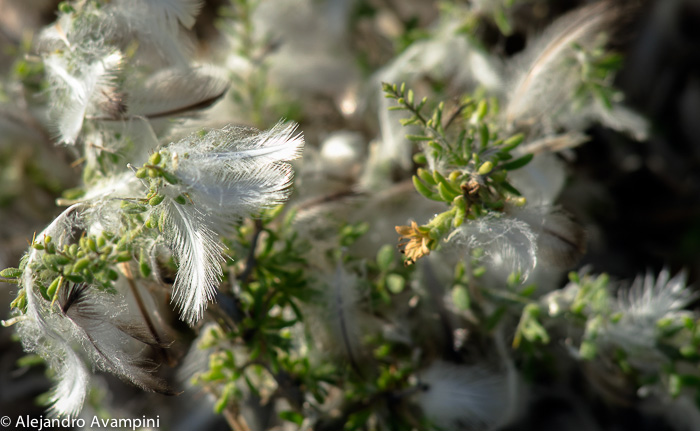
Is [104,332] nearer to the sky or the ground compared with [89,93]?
nearer to the ground

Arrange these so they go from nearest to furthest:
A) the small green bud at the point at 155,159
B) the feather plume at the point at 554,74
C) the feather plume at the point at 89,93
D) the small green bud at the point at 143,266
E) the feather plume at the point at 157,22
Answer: the small green bud at the point at 155,159, the small green bud at the point at 143,266, the feather plume at the point at 89,93, the feather plume at the point at 157,22, the feather plume at the point at 554,74

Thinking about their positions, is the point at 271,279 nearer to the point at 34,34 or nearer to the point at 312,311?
the point at 312,311

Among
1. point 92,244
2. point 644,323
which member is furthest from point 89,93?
point 644,323

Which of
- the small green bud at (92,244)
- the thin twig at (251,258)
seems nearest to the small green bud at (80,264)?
the small green bud at (92,244)

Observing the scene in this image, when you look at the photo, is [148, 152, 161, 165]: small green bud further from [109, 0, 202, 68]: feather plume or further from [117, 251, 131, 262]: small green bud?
[109, 0, 202, 68]: feather plume

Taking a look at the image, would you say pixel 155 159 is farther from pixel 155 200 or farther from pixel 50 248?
pixel 50 248

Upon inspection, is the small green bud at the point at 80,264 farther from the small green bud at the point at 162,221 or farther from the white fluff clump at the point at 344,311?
the white fluff clump at the point at 344,311

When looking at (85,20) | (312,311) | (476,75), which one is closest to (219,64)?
(85,20)
